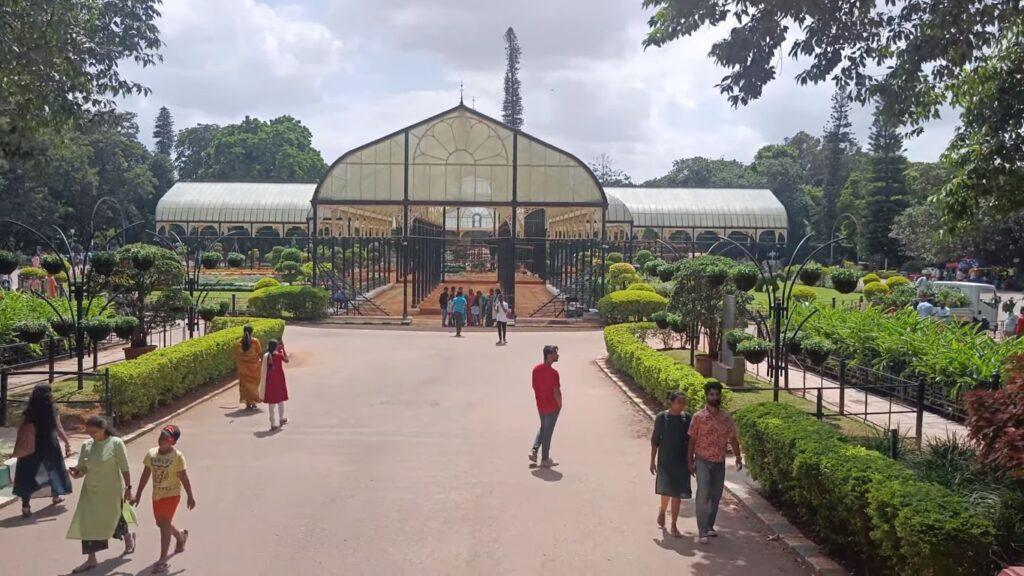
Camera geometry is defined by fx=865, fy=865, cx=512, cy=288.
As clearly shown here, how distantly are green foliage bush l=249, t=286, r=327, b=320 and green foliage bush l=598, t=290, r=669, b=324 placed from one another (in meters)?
8.40

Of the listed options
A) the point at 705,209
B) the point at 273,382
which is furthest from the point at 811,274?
the point at 705,209

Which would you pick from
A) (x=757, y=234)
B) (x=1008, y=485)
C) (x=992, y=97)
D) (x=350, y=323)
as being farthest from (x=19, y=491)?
(x=757, y=234)

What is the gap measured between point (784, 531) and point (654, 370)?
5.54 m

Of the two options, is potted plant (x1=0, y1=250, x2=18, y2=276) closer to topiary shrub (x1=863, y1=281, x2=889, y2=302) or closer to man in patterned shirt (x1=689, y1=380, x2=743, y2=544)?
man in patterned shirt (x1=689, y1=380, x2=743, y2=544)

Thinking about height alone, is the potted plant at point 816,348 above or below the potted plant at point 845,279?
below

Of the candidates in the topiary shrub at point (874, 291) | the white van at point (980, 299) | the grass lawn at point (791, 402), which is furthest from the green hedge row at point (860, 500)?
the topiary shrub at point (874, 291)

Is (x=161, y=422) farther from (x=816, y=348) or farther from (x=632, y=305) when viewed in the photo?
(x=632, y=305)

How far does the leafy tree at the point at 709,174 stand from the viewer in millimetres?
76625

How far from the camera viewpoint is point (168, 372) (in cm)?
1220

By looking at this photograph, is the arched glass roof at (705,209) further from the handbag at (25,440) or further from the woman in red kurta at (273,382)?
the handbag at (25,440)

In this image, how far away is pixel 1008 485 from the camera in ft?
21.2

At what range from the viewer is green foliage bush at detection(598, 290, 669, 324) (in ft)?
77.4

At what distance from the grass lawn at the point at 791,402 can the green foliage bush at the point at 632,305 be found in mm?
5721

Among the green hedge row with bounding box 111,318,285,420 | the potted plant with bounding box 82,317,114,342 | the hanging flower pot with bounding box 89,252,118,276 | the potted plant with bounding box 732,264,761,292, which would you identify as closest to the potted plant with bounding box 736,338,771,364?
the potted plant with bounding box 732,264,761,292
